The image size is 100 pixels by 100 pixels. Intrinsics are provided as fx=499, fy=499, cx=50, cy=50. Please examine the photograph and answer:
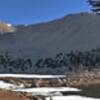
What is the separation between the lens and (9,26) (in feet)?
320

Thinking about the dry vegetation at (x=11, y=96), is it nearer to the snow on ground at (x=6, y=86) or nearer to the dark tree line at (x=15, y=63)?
the snow on ground at (x=6, y=86)

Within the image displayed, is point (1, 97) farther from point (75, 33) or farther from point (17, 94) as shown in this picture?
point (75, 33)

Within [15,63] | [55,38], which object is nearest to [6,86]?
[15,63]

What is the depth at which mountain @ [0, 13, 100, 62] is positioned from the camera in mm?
49266

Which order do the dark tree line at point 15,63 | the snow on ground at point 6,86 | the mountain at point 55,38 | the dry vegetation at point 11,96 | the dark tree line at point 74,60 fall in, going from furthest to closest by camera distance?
the mountain at point 55,38 → the dark tree line at point 15,63 → the dark tree line at point 74,60 → the snow on ground at point 6,86 → the dry vegetation at point 11,96

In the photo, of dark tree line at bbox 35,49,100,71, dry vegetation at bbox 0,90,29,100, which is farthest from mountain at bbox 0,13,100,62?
dry vegetation at bbox 0,90,29,100

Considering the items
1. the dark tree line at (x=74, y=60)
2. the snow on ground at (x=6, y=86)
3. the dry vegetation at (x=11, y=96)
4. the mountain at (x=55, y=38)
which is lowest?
the dry vegetation at (x=11, y=96)

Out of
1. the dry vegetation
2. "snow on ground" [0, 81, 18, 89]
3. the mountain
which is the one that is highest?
the mountain

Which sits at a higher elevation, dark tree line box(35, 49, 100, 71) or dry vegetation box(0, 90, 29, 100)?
dark tree line box(35, 49, 100, 71)

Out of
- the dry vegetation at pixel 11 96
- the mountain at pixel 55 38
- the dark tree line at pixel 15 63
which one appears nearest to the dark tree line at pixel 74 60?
the dark tree line at pixel 15 63

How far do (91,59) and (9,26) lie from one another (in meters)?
56.6

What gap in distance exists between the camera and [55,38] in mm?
55094

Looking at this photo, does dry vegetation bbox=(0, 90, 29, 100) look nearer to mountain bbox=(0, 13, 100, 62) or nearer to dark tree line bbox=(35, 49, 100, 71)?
dark tree line bbox=(35, 49, 100, 71)

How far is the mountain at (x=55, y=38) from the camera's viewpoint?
49.3 metres
